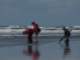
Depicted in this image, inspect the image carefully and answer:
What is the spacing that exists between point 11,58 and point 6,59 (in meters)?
0.49

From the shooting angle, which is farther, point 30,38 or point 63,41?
point 63,41

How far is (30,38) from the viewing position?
2738 centimetres

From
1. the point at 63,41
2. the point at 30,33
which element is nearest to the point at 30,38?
the point at 30,33

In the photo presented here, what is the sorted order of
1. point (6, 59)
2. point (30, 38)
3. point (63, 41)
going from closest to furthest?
point (6, 59) → point (30, 38) → point (63, 41)

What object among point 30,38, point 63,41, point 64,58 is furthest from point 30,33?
point 64,58

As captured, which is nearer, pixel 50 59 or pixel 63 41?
pixel 50 59

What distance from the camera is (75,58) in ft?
56.2

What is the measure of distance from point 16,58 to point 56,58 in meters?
1.74

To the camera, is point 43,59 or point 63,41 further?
point 63,41

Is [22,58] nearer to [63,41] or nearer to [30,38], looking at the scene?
[30,38]

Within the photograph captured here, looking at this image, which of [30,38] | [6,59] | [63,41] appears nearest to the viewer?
[6,59]

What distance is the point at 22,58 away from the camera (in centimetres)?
1695

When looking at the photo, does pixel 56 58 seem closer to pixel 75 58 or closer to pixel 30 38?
pixel 75 58

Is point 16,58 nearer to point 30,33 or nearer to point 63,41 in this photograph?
→ point 30,33
